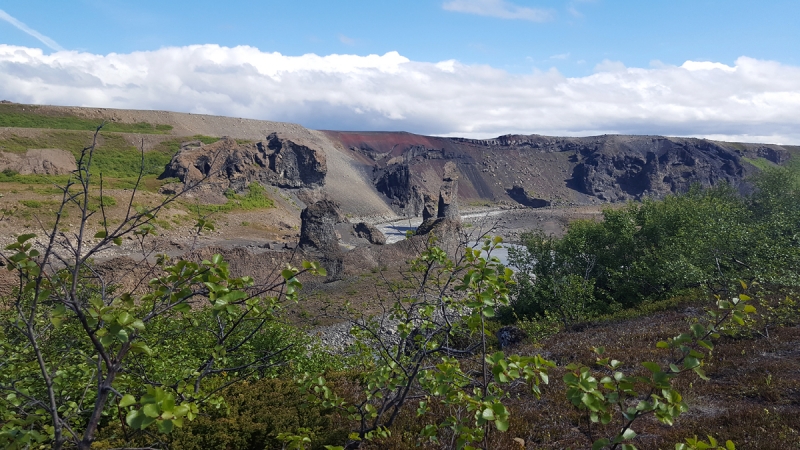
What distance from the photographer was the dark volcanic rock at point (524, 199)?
111688 millimetres

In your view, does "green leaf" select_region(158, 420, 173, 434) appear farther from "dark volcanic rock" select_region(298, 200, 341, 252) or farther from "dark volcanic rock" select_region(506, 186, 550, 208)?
"dark volcanic rock" select_region(506, 186, 550, 208)

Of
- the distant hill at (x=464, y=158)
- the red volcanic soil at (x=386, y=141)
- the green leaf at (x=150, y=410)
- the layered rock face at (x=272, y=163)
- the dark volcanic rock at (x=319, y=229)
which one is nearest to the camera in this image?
the green leaf at (x=150, y=410)

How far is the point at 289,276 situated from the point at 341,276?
114 ft

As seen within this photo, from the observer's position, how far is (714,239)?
65.6 ft

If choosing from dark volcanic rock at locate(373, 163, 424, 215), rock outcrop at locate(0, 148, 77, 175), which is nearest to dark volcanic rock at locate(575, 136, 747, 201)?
dark volcanic rock at locate(373, 163, 424, 215)

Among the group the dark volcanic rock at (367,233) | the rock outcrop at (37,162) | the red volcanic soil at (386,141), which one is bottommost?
the dark volcanic rock at (367,233)

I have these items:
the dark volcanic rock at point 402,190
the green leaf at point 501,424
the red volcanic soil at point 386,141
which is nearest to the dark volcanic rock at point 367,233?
the dark volcanic rock at point 402,190

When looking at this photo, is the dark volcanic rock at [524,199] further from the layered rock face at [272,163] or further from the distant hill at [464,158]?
the layered rock face at [272,163]

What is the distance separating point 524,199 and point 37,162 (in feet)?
305

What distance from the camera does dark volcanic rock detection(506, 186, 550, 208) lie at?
11169cm

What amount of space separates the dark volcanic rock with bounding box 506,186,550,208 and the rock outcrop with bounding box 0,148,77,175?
88666 mm

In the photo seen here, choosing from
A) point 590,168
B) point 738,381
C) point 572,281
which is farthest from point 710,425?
point 590,168

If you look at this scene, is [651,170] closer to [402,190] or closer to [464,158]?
[464,158]

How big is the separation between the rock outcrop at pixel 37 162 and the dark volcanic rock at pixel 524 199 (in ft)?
291
